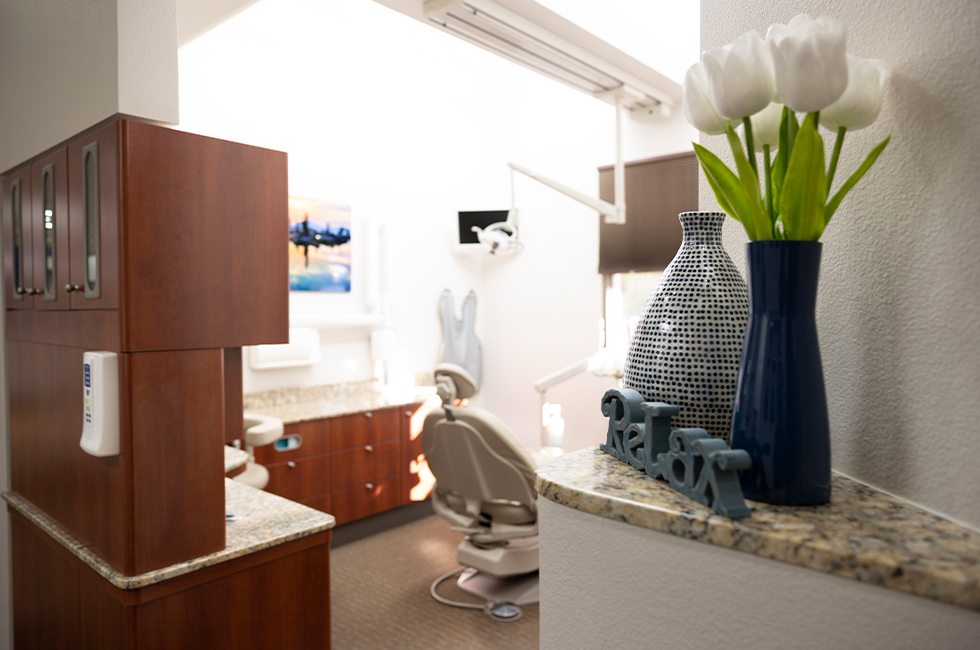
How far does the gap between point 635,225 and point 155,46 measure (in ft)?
11.9

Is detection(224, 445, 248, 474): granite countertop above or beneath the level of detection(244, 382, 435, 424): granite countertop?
beneath

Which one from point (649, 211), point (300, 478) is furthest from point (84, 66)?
point (649, 211)

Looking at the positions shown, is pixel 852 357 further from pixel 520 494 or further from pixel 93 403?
pixel 520 494

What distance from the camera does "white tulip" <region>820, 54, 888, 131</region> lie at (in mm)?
804

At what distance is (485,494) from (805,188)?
2.78m

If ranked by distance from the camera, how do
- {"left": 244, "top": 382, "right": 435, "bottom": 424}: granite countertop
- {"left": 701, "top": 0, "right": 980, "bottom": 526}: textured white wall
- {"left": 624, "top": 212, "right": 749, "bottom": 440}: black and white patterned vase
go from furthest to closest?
{"left": 244, "top": 382, "right": 435, "bottom": 424}: granite countertop, {"left": 624, "top": 212, "right": 749, "bottom": 440}: black and white patterned vase, {"left": 701, "top": 0, "right": 980, "bottom": 526}: textured white wall

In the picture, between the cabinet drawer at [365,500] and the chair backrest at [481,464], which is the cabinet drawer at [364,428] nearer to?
the cabinet drawer at [365,500]

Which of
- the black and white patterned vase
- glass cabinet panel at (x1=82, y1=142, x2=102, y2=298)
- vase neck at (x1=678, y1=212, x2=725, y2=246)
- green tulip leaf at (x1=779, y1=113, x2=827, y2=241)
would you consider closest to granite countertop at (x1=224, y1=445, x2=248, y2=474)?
glass cabinet panel at (x1=82, y1=142, x2=102, y2=298)

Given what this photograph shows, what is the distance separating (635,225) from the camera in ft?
16.1

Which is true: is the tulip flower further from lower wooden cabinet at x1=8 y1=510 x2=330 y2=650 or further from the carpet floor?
the carpet floor

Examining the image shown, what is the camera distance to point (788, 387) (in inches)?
32.4

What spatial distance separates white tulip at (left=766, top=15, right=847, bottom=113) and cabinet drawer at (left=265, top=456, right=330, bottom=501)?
3708 mm

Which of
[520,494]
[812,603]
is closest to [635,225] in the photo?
[520,494]

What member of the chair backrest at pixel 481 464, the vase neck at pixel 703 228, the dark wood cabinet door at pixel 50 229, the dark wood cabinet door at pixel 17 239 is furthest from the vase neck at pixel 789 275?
the dark wood cabinet door at pixel 17 239
